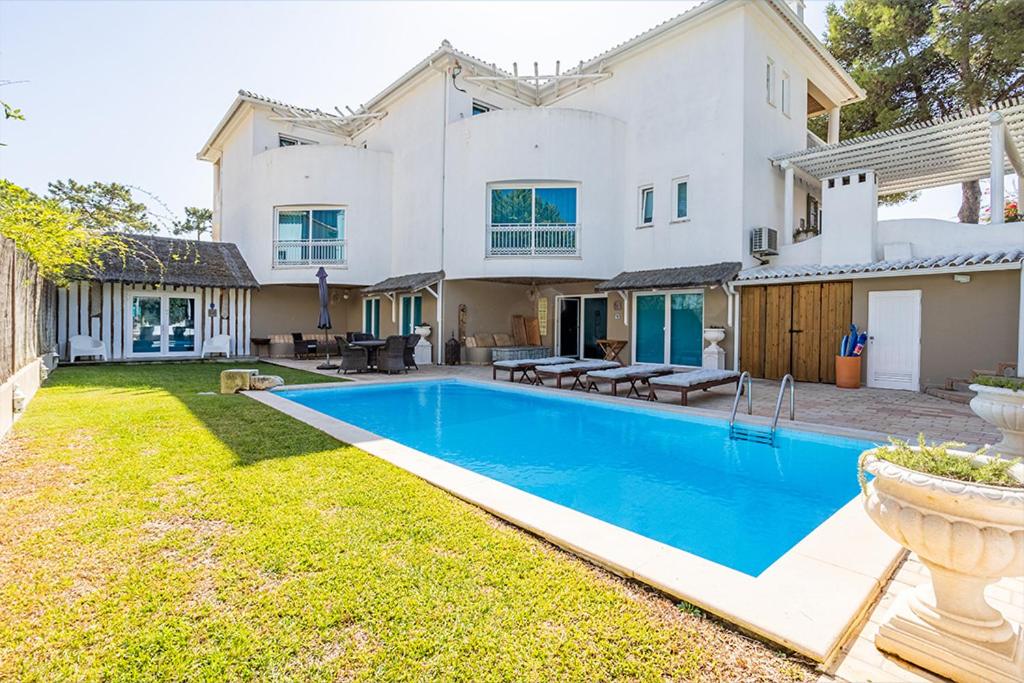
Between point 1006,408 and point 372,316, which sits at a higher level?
point 372,316

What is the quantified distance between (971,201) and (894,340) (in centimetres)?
1414

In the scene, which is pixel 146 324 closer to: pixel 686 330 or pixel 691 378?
pixel 686 330

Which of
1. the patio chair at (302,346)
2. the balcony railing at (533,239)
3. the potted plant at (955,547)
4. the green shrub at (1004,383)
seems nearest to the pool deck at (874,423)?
the potted plant at (955,547)

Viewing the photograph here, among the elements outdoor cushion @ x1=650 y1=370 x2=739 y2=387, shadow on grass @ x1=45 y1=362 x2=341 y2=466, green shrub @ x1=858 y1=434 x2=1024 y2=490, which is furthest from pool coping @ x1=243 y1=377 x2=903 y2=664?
outdoor cushion @ x1=650 y1=370 x2=739 y2=387

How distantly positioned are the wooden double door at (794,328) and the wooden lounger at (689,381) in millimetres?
3046

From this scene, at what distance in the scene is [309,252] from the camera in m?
21.5

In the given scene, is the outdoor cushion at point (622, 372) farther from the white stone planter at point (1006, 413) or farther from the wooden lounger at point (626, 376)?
Answer: the white stone planter at point (1006, 413)

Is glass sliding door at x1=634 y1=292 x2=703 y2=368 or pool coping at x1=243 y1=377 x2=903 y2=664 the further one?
glass sliding door at x1=634 y1=292 x2=703 y2=368

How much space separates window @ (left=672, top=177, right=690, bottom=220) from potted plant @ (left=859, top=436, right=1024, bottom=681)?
575 inches

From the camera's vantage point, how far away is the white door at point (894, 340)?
11898 millimetres

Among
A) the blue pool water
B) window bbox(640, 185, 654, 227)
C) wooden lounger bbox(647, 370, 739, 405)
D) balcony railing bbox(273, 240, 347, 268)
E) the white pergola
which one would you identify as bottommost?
the blue pool water

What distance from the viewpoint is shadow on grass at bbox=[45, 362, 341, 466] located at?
6.71 m

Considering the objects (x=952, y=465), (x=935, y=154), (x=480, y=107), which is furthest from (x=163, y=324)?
(x=935, y=154)

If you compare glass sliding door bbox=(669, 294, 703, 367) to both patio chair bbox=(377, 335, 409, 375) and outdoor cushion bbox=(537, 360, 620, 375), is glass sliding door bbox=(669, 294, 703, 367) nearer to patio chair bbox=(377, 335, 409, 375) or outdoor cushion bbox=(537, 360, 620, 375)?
outdoor cushion bbox=(537, 360, 620, 375)
